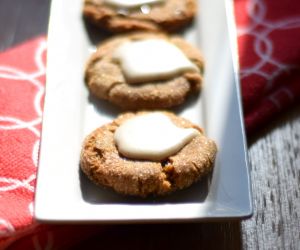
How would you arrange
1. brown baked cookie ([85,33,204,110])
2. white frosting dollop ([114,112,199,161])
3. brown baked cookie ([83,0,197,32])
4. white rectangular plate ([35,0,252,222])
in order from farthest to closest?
brown baked cookie ([83,0,197,32]) → brown baked cookie ([85,33,204,110]) → white frosting dollop ([114,112,199,161]) → white rectangular plate ([35,0,252,222])

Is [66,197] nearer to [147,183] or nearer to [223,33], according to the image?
[147,183]

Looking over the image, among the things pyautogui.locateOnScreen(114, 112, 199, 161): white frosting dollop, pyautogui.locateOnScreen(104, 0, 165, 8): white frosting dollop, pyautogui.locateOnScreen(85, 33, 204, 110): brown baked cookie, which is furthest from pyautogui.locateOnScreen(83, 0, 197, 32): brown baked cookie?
pyautogui.locateOnScreen(114, 112, 199, 161): white frosting dollop

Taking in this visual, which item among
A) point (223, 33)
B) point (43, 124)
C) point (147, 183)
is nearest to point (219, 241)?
point (147, 183)

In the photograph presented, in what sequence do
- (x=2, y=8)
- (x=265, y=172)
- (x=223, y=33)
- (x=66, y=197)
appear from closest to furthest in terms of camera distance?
(x=66, y=197), (x=265, y=172), (x=223, y=33), (x=2, y=8)

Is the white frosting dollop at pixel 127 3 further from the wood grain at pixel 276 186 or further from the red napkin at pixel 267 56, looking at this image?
the wood grain at pixel 276 186

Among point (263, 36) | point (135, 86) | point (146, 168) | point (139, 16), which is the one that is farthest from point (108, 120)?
Answer: point (263, 36)

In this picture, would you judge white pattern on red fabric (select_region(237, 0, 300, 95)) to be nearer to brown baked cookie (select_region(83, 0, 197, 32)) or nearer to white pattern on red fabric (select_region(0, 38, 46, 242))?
brown baked cookie (select_region(83, 0, 197, 32))
